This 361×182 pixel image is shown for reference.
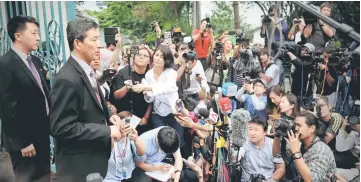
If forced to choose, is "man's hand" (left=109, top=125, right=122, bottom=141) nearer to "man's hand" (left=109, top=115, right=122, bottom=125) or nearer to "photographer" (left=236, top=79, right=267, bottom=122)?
"man's hand" (left=109, top=115, right=122, bottom=125)

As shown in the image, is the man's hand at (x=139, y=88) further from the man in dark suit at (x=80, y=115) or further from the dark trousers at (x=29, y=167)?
the man in dark suit at (x=80, y=115)

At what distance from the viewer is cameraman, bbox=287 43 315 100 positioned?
4.64 metres

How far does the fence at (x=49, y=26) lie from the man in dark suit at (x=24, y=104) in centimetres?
62

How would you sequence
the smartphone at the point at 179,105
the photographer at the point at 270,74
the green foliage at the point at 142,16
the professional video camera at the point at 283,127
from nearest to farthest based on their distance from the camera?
the professional video camera at the point at 283,127, the smartphone at the point at 179,105, the photographer at the point at 270,74, the green foliage at the point at 142,16

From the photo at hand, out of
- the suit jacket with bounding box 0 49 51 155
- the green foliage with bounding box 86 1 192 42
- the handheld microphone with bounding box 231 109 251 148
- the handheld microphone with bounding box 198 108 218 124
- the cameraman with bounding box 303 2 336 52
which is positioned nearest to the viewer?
the suit jacket with bounding box 0 49 51 155

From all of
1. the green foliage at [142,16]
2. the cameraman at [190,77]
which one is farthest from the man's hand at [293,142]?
the green foliage at [142,16]

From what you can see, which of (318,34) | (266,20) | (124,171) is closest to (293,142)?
(124,171)

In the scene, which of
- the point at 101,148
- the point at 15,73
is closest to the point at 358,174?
the point at 101,148

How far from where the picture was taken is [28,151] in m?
2.65

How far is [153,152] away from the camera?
3223 millimetres

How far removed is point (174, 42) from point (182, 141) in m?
2.31

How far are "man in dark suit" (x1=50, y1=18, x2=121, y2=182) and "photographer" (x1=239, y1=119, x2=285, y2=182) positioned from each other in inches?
54.6

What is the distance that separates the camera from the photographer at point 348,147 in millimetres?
3564

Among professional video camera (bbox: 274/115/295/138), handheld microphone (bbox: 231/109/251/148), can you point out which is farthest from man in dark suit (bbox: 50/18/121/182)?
professional video camera (bbox: 274/115/295/138)
